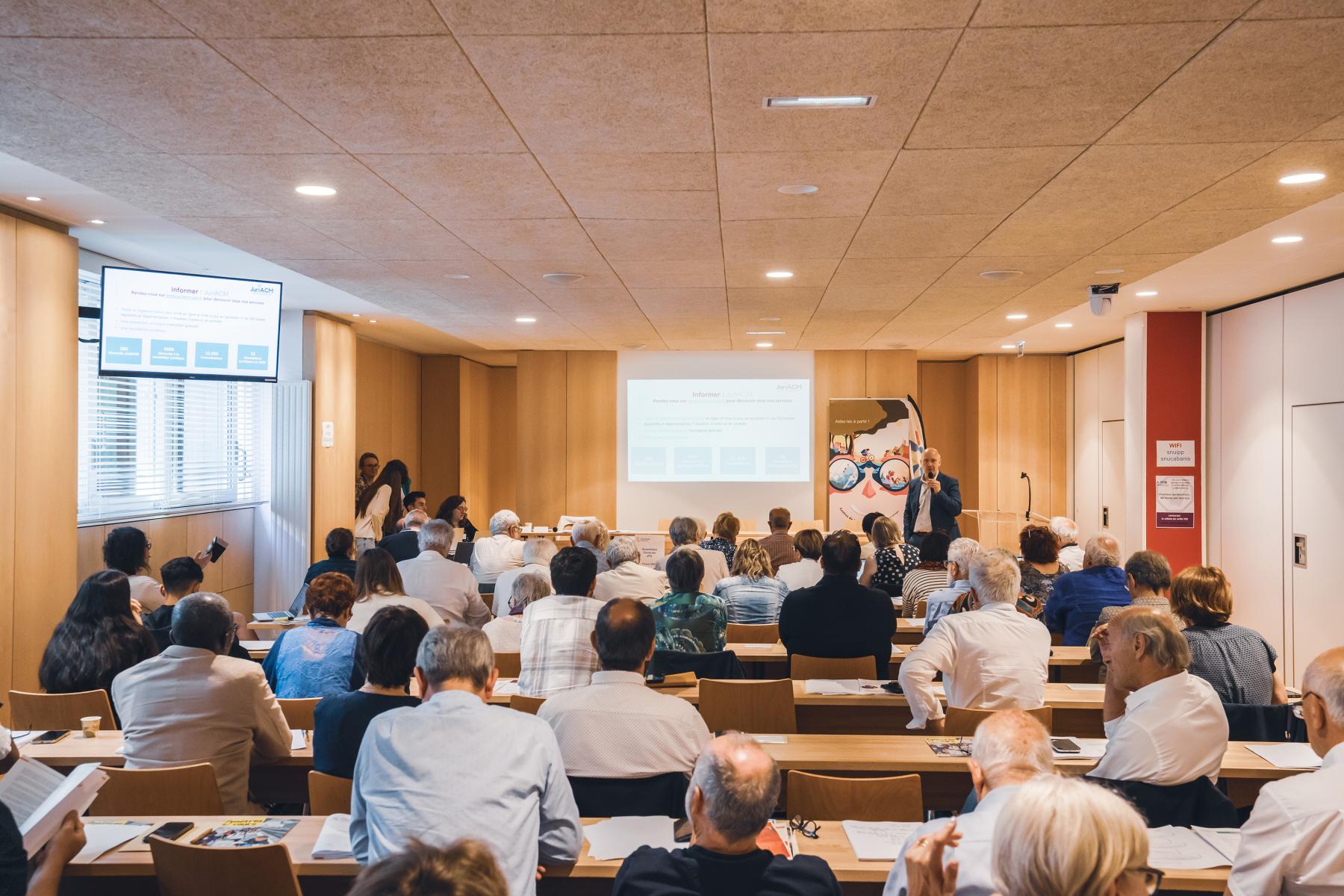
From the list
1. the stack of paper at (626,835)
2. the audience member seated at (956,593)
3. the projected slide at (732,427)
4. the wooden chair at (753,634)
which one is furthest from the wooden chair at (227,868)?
the projected slide at (732,427)

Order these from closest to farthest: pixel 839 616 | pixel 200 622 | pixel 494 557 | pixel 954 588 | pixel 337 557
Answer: pixel 200 622 < pixel 839 616 < pixel 954 588 < pixel 337 557 < pixel 494 557

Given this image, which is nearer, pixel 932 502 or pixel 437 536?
pixel 437 536

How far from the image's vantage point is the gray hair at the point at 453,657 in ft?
8.52

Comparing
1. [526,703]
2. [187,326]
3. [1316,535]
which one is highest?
[187,326]

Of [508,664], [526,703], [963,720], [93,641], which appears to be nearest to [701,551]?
[508,664]

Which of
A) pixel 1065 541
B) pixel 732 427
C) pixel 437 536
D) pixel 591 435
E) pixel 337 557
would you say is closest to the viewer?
pixel 437 536

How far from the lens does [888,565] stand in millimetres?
7098

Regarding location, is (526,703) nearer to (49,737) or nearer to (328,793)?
(328,793)

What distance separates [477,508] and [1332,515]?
12288mm

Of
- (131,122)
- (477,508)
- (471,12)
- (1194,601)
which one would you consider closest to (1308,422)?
(1194,601)

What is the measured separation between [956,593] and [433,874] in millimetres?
4306

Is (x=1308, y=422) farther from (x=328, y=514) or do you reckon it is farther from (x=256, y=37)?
(x=328, y=514)

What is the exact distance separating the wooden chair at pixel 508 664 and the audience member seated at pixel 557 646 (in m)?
0.52

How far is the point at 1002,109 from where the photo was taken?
343cm
